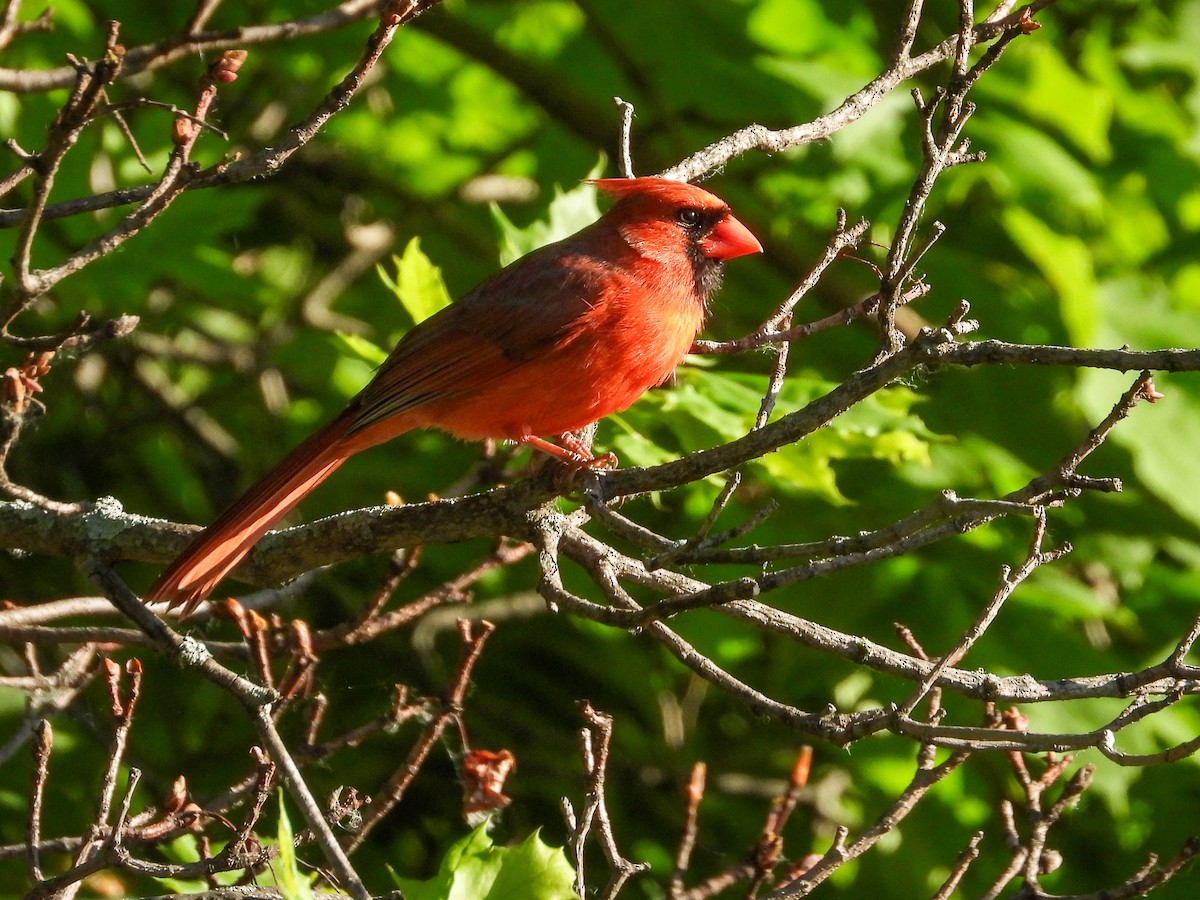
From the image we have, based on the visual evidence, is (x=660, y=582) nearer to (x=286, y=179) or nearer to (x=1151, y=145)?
(x=1151, y=145)

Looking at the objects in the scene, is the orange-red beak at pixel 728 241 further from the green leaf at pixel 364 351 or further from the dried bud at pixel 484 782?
the dried bud at pixel 484 782

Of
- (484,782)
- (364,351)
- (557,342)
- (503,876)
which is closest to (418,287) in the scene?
(364,351)

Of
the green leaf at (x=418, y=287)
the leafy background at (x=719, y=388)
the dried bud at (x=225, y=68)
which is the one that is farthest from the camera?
the leafy background at (x=719, y=388)

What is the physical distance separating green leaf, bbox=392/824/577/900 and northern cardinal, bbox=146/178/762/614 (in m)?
0.97

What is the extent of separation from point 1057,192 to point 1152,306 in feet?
1.60

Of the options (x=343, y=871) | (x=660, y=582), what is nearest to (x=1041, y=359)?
(x=660, y=582)

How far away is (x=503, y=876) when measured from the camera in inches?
101

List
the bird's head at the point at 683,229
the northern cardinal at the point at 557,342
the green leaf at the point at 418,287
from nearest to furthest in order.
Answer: the northern cardinal at the point at 557,342
the green leaf at the point at 418,287
the bird's head at the point at 683,229

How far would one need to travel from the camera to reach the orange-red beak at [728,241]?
4.08 meters

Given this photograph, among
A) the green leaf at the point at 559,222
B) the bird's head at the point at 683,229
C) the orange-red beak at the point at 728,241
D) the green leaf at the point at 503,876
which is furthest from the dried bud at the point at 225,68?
the orange-red beak at the point at 728,241

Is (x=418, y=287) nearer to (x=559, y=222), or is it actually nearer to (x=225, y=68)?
(x=559, y=222)

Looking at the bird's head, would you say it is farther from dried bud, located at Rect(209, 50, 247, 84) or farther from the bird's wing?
dried bud, located at Rect(209, 50, 247, 84)

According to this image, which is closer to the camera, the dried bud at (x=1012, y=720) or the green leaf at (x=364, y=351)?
the dried bud at (x=1012, y=720)

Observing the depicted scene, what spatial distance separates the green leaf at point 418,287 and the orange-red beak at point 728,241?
767 mm
